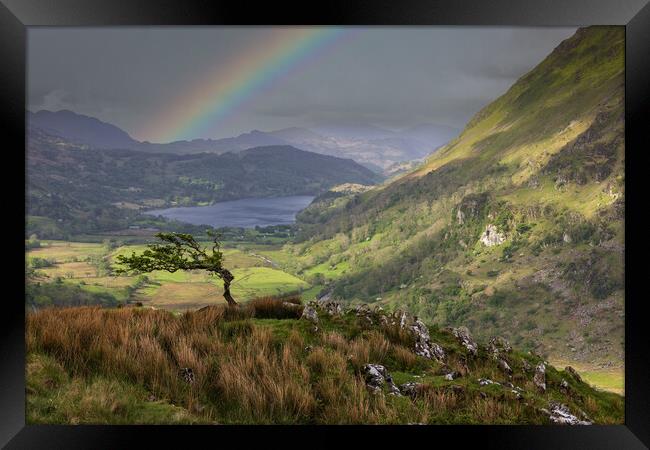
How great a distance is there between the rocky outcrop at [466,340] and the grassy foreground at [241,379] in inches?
10.6

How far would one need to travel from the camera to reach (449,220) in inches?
2472

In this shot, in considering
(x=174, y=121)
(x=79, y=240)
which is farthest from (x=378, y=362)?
(x=79, y=240)

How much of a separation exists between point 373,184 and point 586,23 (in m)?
62.2

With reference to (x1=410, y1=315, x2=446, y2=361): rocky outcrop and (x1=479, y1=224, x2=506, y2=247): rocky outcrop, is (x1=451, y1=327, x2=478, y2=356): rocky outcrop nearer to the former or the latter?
(x1=410, y1=315, x2=446, y2=361): rocky outcrop

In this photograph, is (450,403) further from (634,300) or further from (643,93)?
(643,93)

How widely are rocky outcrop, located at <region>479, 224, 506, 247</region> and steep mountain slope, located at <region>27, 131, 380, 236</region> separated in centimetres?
1714

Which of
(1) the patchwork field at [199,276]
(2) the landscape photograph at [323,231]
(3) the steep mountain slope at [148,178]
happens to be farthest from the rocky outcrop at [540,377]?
(3) the steep mountain slope at [148,178]

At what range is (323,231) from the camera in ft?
177

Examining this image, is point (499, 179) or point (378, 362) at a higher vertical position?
point (499, 179)

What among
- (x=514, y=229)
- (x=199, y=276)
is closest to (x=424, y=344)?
(x=199, y=276)

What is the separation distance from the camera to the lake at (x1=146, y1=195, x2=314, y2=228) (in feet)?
142

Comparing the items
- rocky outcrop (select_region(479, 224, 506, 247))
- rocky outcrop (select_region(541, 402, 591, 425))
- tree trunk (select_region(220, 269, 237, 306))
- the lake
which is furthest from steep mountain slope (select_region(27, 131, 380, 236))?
rocky outcrop (select_region(541, 402, 591, 425))

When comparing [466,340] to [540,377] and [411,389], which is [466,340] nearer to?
[540,377]

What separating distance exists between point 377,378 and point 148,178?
175 ft
